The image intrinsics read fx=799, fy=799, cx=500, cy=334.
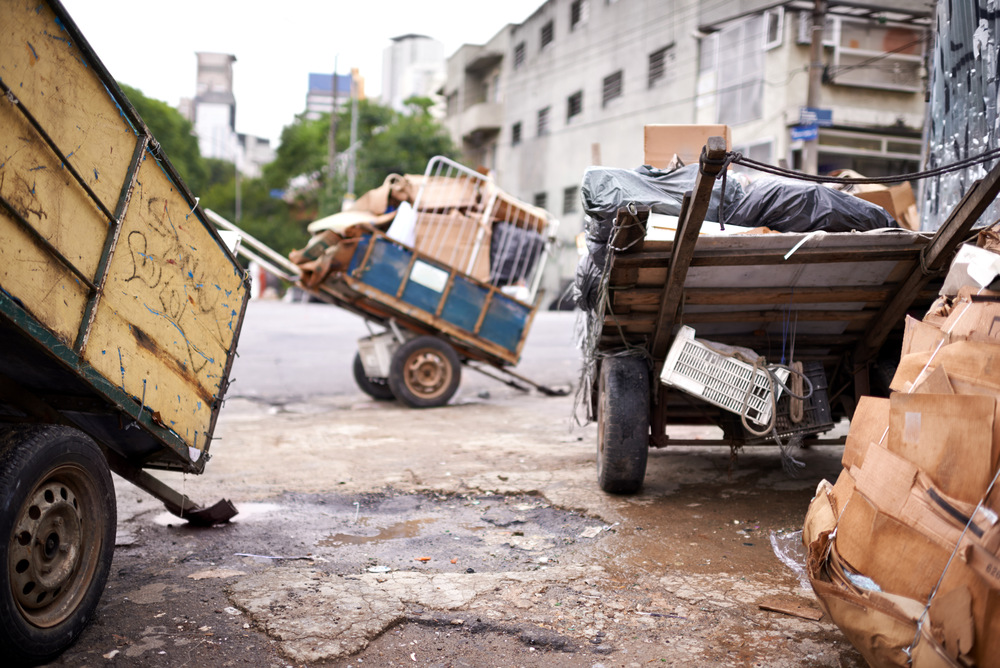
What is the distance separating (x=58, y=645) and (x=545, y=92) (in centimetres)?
2799

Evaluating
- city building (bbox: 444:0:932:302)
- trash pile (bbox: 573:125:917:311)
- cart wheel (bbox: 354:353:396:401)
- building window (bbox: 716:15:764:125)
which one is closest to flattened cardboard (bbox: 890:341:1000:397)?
trash pile (bbox: 573:125:917:311)

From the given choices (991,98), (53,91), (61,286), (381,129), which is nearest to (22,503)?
(61,286)

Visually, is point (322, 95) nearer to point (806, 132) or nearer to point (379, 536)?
point (806, 132)

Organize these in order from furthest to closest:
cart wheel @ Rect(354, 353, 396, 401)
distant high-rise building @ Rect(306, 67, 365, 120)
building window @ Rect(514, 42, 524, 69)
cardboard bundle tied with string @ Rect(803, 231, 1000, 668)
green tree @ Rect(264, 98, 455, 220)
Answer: distant high-rise building @ Rect(306, 67, 365, 120), green tree @ Rect(264, 98, 455, 220), building window @ Rect(514, 42, 524, 69), cart wheel @ Rect(354, 353, 396, 401), cardboard bundle tied with string @ Rect(803, 231, 1000, 668)

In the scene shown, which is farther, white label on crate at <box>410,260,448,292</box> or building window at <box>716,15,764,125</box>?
building window at <box>716,15,764,125</box>

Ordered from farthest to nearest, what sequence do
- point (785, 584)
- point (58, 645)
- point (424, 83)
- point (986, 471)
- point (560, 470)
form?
point (424, 83)
point (560, 470)
point (785, 584)
point (58, 645)
point (986, 471)

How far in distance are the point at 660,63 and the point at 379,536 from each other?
20.8 m

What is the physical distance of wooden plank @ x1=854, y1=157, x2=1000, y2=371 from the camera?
9.50 feet

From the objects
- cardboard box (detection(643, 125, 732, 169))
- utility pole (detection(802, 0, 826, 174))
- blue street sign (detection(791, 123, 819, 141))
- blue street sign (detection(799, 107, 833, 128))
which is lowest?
cardboard box (detection(643, 125, 732, 169))

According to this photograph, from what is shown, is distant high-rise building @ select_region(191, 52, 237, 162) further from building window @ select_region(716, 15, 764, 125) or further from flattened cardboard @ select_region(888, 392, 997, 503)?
flattened cardboard @ select_region(888, 392, 997, 503)

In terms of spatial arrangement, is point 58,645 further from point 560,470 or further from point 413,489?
point 560,470

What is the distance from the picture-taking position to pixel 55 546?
2518 mm

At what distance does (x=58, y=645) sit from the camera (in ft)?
7.92

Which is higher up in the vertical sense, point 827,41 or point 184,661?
point 827,41
